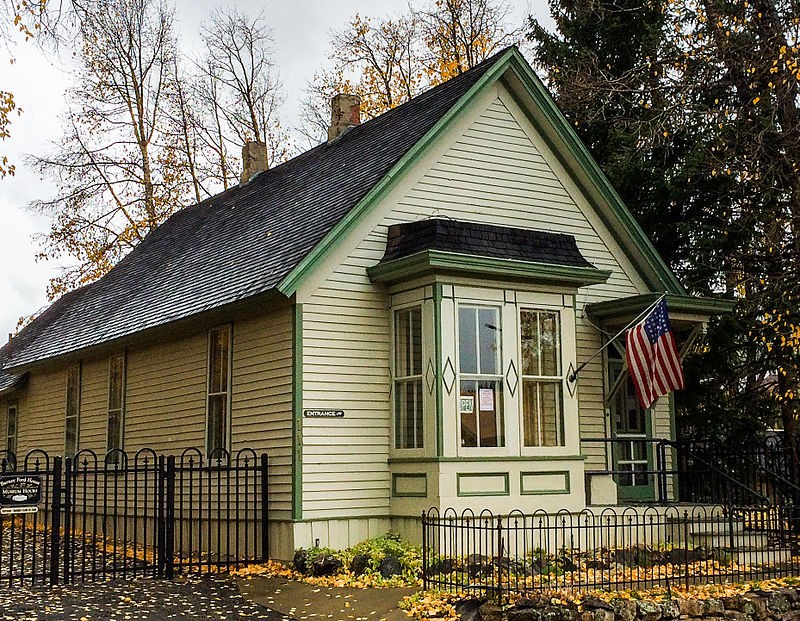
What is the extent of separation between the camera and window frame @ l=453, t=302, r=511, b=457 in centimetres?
1406

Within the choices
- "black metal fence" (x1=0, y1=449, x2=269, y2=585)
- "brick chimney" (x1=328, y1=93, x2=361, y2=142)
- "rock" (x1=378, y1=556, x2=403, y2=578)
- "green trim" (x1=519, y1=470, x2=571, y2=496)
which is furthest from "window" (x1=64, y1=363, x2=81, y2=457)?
"green trim" (x1=519, y1=470, x2=571, y2=496)

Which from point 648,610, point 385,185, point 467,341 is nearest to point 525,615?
point 648,610

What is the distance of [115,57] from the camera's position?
36.1m

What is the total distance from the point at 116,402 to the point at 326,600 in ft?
32.0

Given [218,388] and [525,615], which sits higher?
[218,388]

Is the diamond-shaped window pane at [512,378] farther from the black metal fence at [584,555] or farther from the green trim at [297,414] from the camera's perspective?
the green trim at [297,414]

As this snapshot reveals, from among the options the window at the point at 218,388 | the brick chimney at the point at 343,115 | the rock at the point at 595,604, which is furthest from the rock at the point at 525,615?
the brick chimney at the point at 343,115

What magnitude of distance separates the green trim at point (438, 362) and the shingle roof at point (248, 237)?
1891mm

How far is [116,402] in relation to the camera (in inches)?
790

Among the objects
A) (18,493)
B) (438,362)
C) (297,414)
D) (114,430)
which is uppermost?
(438,362)

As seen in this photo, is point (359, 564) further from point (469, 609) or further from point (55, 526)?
point (55, 526)

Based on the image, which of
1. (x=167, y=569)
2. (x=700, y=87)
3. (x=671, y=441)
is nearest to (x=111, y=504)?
(x=167, y=569)

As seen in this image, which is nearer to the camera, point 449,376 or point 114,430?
point 449,376

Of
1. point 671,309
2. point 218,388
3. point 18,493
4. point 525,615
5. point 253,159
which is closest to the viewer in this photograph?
point 525,615
